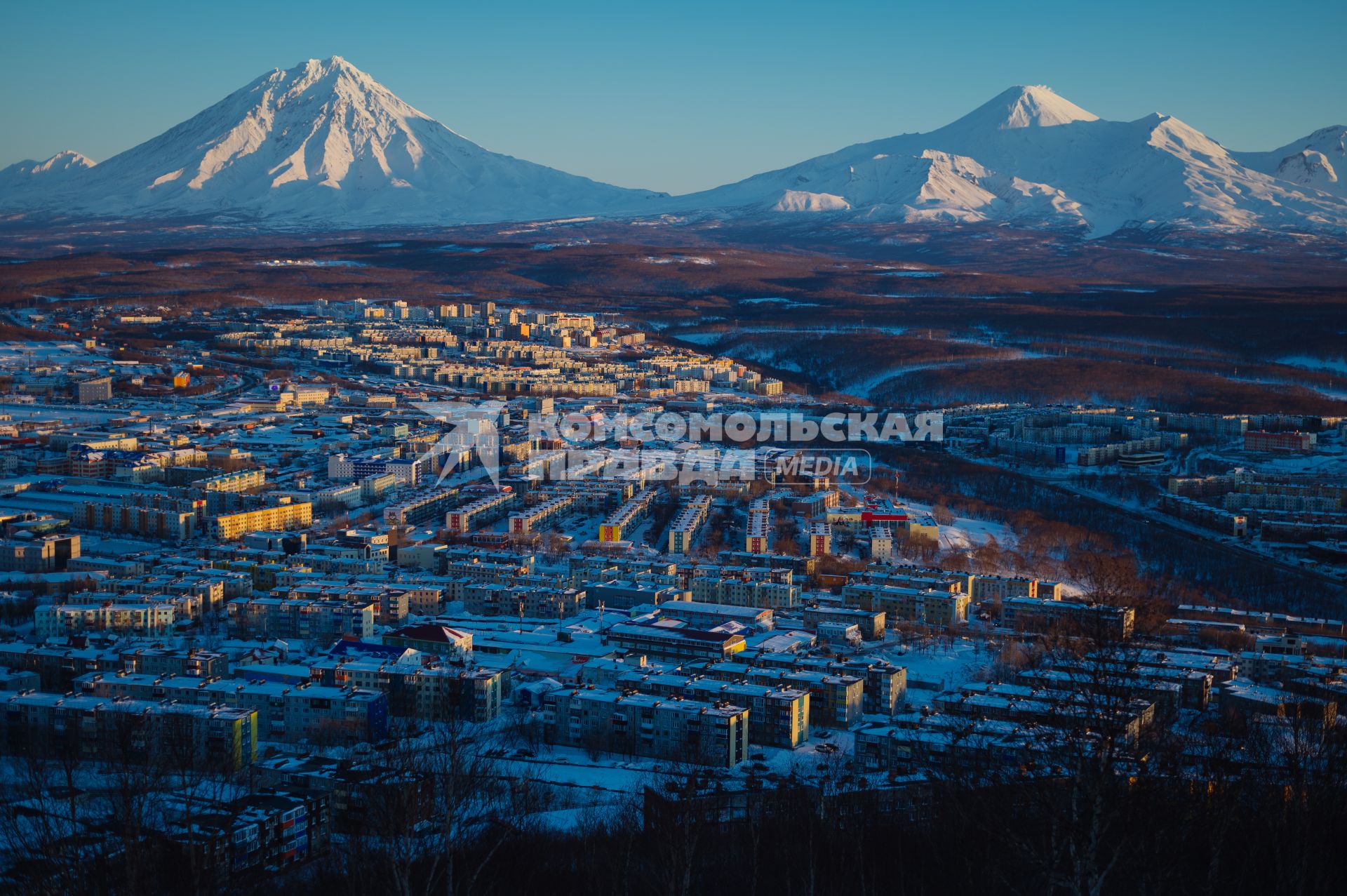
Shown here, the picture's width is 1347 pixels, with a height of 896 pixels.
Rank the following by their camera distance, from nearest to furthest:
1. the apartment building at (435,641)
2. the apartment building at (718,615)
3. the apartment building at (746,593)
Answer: the apartment building at (435,641), the apartment building at (718,615), the apartment building at (746,593)

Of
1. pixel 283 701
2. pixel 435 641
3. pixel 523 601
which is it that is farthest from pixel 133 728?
pixel 523 601

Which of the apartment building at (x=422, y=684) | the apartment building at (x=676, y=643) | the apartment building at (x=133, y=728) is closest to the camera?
the apartment building at (x=133, y=728)

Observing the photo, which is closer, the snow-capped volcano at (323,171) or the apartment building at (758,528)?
the apartment building at (758,528)

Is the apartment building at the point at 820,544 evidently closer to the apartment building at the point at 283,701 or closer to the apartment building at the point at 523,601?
the apartment building at the point at 523,601

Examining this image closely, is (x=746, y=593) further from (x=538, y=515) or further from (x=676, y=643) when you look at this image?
(x=538, y=515)

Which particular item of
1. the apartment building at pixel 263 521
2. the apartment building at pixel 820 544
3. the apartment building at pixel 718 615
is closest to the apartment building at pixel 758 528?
the apartment building at pixel 820 544

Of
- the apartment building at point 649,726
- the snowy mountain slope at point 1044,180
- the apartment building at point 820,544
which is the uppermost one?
the snowy mountain slope at point 1044,180

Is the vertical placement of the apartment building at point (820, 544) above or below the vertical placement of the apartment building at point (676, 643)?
above
